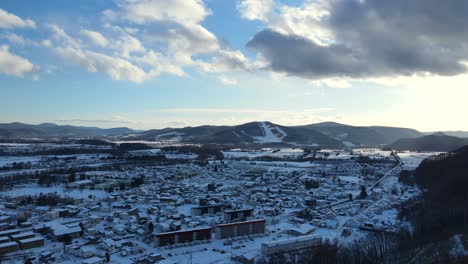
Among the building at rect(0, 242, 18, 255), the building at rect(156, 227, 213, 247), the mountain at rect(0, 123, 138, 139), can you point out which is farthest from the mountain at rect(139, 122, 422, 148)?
the building at rect(0, 242, 18, 255)

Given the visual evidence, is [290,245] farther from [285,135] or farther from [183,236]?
[285,135]

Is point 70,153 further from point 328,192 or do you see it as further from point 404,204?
point 404,204

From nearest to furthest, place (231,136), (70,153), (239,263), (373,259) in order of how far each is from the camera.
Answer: (373,259) < (239,263) < (70,153) < (231,136)

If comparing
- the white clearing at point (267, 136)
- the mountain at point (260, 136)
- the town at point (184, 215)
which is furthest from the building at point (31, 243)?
the white clearing at point (267, 136)

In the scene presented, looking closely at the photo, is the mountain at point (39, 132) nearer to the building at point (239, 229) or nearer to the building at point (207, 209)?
the building at point (207, 209)

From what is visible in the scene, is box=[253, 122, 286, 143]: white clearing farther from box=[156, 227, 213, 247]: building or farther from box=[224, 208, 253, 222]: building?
box=[156, 227, 213, 247]: building

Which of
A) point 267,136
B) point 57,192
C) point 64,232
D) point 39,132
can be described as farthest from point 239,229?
point 39,132

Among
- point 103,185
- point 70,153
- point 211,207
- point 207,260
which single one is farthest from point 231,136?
point 207,260
